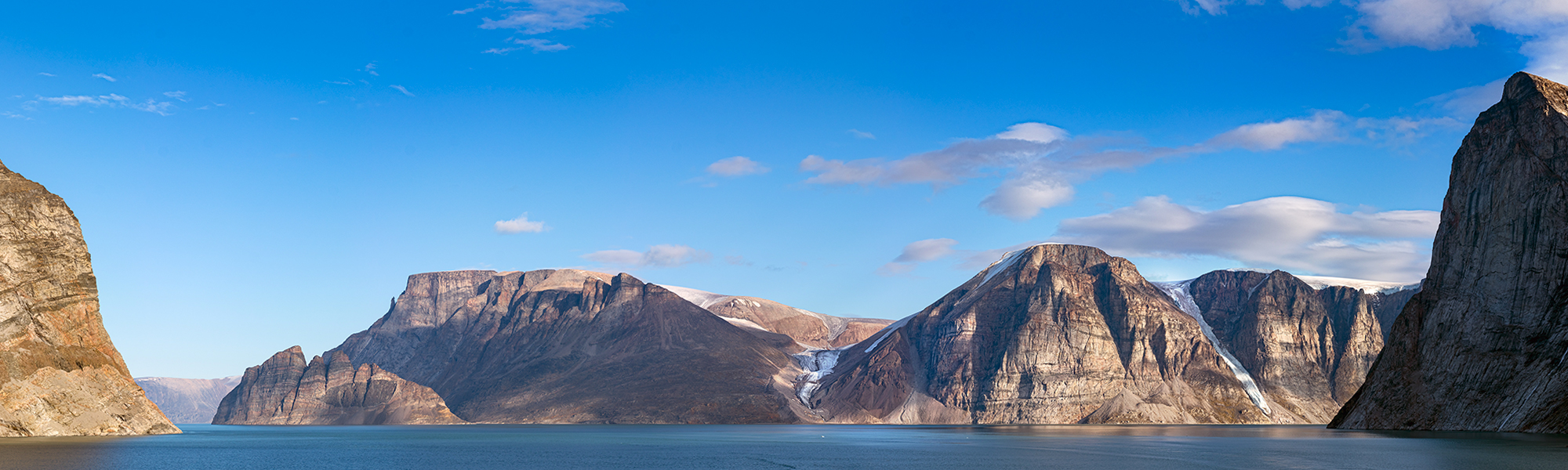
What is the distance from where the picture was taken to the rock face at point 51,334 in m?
133

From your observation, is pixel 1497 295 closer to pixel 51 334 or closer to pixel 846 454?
pixel 846 454

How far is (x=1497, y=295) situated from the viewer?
14975cm

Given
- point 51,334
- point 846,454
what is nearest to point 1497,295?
point 846,454

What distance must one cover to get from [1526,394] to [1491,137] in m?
39.2

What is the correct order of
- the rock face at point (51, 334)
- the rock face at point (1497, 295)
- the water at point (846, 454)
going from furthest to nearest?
the rock face at point (1497, 295) < the rock face at point (51, 334) < the water at point (846, 454)

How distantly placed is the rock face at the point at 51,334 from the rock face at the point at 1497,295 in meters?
171

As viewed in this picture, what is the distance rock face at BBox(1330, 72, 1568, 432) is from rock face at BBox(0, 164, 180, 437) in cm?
17089

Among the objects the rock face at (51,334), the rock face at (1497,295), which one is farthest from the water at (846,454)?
the rock face at (1497,295)

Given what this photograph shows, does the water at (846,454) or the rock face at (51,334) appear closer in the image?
the water at (846,454)

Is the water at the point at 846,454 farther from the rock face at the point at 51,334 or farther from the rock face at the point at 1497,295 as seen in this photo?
the rock face at the point at 1497,295

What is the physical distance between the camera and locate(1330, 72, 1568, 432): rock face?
142 meters

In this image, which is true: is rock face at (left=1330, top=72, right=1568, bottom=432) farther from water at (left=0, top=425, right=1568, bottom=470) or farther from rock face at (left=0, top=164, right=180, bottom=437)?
rock face at (left=0, top=164, right=180, bottom=437)

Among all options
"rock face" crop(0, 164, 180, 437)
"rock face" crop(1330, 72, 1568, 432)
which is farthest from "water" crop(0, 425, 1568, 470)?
"rock face" crop(1330, 72, 1568, 432)

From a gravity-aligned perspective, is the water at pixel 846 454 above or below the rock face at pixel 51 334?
below
